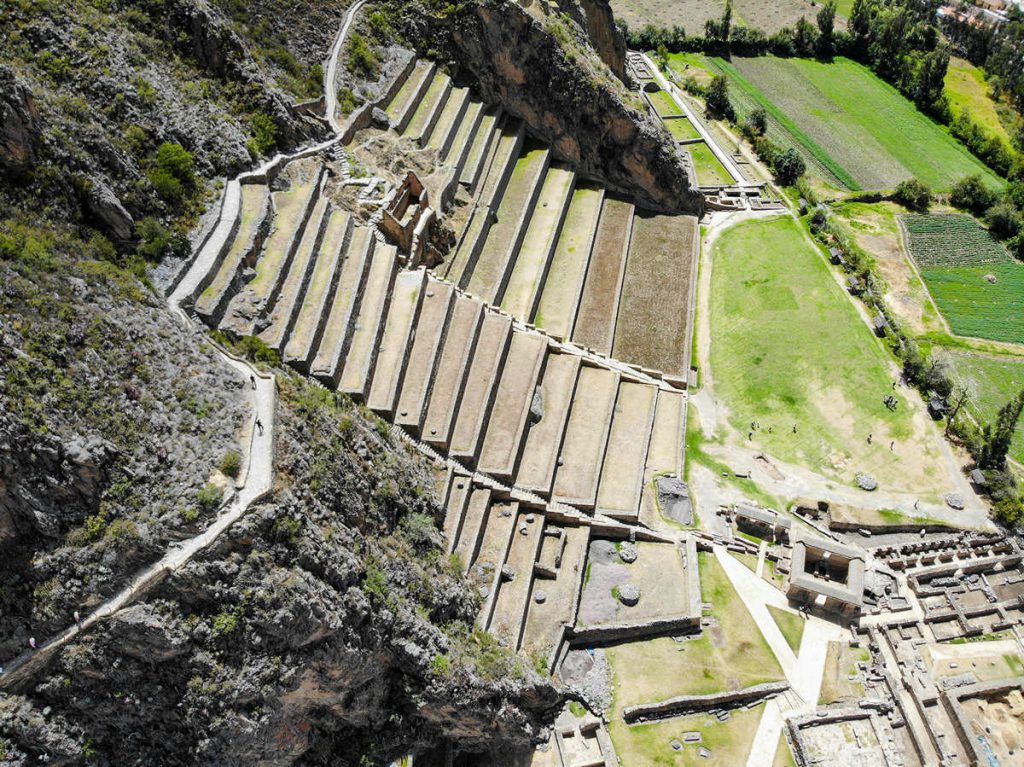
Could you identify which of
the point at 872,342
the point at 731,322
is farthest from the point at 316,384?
the point at 872,342

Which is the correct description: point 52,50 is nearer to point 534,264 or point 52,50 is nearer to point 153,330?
point 153,330

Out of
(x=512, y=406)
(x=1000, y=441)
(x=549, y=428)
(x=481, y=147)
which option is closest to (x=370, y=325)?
(x=512, y=406)

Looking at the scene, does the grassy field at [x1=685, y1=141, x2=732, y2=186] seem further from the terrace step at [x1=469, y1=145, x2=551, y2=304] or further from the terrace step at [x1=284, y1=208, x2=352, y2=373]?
the terrace step at [x1=284, y1=208, x2=352, y2=373]

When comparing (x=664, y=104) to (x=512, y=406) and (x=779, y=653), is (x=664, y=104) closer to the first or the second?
(x=512, y=406)

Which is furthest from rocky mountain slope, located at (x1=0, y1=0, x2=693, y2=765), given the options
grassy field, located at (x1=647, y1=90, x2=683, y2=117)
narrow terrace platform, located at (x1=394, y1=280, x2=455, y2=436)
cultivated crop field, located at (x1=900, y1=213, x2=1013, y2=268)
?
cultivated crop field, located at (x1=900, y1=213, x2=1013, y2=268)

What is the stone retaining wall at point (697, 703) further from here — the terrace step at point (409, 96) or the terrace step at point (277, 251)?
the terrace step at point (409, 96)

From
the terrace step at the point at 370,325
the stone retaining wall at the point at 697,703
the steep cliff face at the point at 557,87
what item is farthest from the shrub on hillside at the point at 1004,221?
the terrace step at the point at 370,325
